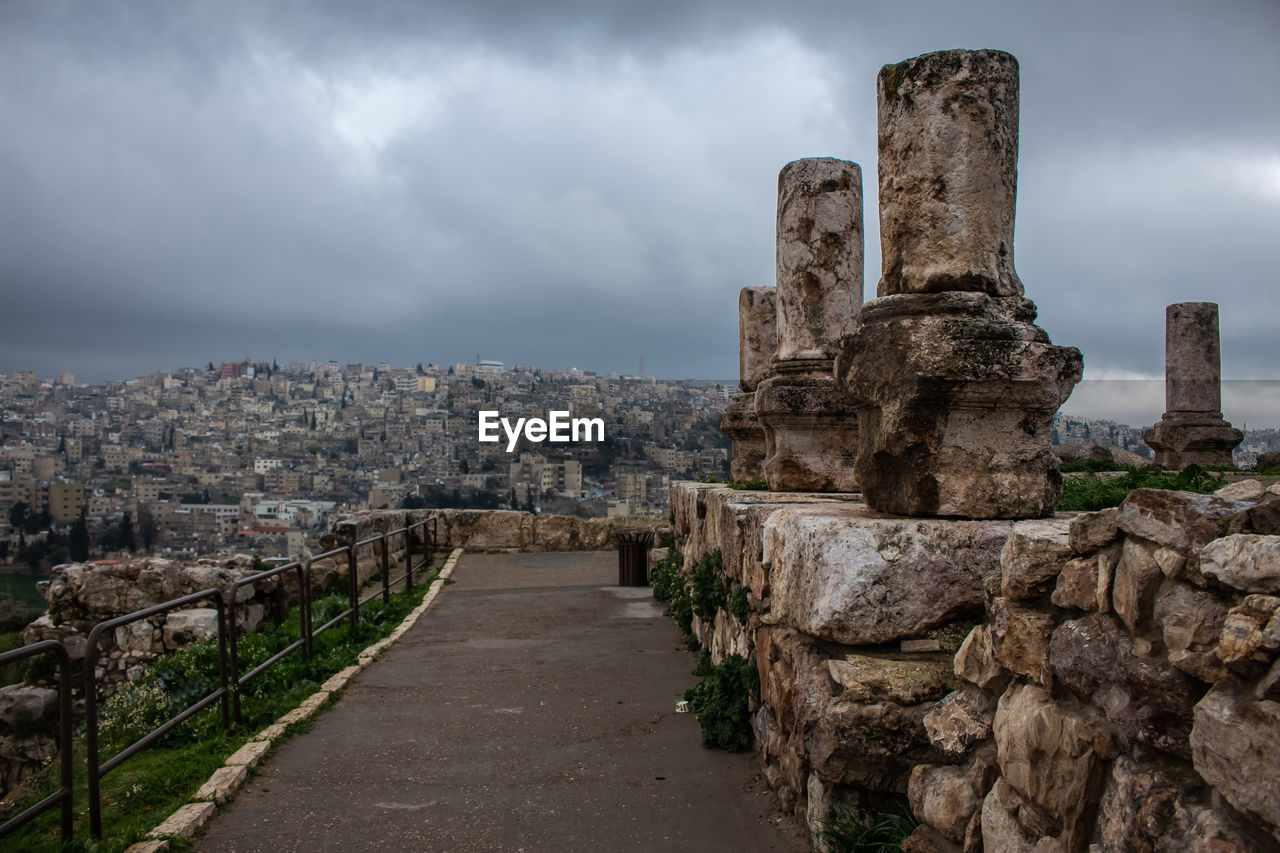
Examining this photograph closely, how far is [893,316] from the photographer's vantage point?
401 centimetres

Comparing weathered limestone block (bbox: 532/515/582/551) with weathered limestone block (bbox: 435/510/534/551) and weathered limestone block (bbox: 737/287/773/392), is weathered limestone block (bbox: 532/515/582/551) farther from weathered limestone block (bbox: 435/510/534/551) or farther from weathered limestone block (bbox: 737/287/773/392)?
weathered limestone block (bbox: 737/287/773/392)

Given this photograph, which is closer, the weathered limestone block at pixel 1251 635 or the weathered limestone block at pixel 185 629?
the weathered limestone block at pixel 1251 635

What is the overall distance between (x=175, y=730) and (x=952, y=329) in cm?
493

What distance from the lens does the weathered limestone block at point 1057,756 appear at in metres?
2.12

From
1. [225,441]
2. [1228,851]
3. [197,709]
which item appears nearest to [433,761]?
[197,709]

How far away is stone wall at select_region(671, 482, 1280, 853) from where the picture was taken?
1.73 metres

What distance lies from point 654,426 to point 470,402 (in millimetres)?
26066

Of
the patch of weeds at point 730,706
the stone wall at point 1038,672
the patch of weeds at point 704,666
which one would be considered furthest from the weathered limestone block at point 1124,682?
the patch of weeds at point 704,666

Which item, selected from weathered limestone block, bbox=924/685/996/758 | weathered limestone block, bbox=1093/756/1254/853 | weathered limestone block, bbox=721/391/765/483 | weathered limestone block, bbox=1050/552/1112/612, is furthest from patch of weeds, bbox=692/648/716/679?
weathered limestone block, bbox=1093/756/1254/853

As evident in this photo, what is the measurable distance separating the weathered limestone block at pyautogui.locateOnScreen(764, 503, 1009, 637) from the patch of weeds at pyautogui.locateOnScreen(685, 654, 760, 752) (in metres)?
1.48

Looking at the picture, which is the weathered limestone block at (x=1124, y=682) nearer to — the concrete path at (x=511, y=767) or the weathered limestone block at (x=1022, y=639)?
the weathered limestone block at (x=1022, y=639)

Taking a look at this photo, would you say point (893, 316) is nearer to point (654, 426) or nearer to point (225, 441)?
Result: point (654, 426)

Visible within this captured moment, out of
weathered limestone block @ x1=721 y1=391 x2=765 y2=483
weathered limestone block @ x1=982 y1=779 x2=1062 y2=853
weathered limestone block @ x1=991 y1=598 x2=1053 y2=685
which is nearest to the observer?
weathered limestone block @ x1=982 y1=779 x2=1062 y2=853

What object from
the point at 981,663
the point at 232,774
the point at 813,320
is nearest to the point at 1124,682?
the point at 981,663
